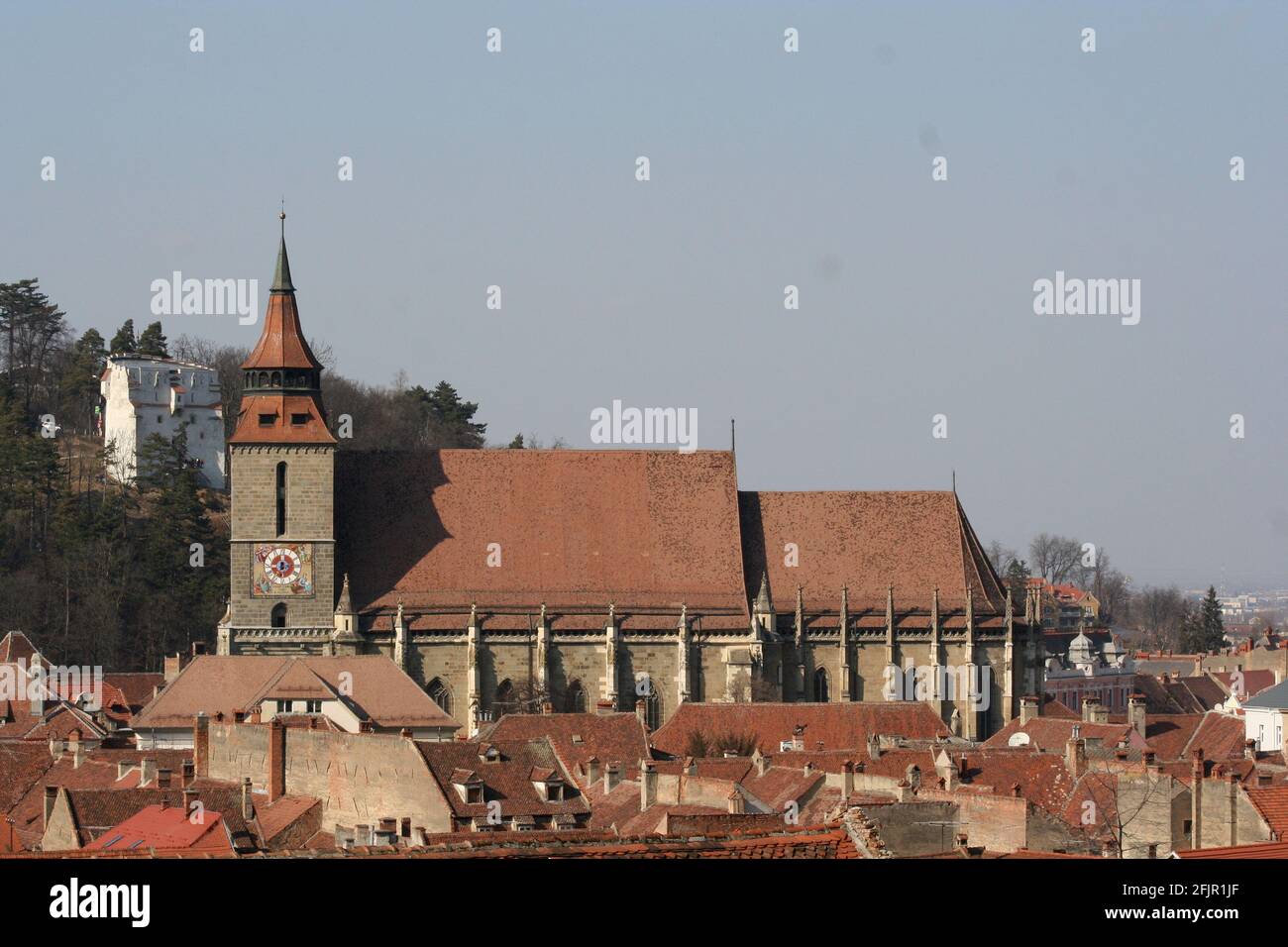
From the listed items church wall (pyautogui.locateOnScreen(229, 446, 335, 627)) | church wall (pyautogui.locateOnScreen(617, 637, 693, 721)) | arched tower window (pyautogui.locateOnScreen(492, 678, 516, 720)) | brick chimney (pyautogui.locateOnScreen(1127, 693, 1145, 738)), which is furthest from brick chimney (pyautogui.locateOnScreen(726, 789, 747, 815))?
church wall (pyautogui.locateOnScreen(229, 446, 335, 627))

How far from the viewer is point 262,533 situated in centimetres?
7638

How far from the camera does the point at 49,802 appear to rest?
1646 inches

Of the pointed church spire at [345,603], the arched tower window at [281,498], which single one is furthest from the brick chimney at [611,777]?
the arched tower window at [281,498]

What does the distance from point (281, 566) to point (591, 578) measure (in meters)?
9.57

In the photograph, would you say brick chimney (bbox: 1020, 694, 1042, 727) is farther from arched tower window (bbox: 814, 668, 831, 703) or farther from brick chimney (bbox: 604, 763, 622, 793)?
brick chimney (bbox: 604, 763, 622, 793)

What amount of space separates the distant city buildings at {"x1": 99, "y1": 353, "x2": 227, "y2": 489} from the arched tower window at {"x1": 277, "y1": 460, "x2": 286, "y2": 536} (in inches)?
1848

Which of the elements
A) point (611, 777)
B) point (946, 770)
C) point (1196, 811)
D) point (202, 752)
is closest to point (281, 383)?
point (202, 752)

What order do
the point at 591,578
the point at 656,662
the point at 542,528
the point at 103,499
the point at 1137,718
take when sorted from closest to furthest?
the point at 1137,718 < the point at 656,662 < the point at 591,578 < the point at 542,528 < the point at 103,499

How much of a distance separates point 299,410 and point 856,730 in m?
23.9

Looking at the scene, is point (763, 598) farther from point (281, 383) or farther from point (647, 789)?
point (647, 789)

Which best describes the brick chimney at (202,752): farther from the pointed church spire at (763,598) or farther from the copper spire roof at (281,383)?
the pointed church spire at (763,598)

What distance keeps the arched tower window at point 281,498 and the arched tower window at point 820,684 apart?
16866mm

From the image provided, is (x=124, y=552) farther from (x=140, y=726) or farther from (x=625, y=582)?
(x=140, y=726)
